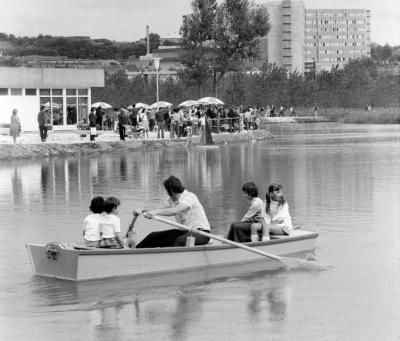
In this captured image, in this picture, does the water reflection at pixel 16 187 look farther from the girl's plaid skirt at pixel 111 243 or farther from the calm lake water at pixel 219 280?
the girl's plaid skirt at pixel 111 243

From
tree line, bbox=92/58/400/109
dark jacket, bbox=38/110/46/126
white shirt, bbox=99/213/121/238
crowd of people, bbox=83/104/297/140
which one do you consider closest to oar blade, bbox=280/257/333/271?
white shirt, bbox=99/213/121/238

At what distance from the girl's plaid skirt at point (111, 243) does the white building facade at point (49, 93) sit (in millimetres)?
42646

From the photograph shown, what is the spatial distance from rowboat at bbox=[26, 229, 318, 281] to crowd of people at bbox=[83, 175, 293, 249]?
0.30 meters

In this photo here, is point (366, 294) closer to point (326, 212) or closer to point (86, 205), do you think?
point (326, 212)

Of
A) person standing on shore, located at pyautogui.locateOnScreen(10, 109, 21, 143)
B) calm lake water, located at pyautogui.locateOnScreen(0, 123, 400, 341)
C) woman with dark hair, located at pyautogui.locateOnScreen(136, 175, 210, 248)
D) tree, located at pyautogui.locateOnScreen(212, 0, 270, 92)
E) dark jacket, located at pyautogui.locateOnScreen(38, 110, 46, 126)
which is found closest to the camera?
calm lake water, located at pyautogui.locateOnScreen(0, 123, 400, 341)

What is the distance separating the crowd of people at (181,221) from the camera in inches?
568

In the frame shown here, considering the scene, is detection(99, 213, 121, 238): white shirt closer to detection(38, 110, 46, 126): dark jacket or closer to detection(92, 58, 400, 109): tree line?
detection(38, 110, 46, 126): dark jacket

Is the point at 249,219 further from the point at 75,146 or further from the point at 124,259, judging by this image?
the point at 75,146

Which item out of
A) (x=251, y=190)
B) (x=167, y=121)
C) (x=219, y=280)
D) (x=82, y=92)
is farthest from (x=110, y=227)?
(x=82, y=92)

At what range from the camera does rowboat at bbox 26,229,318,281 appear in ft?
46.0

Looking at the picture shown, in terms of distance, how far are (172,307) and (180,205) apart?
2605 millimetres

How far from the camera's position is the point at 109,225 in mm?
14406

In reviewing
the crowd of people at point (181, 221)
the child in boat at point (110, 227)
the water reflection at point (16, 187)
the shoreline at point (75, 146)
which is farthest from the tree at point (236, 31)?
the child in boat at point (110, 227)

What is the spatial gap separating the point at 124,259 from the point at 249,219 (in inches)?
99.2
